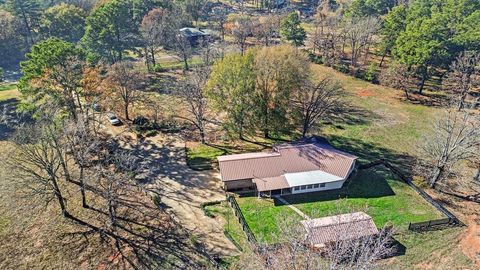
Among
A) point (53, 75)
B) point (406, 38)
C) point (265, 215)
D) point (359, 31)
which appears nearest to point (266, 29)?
point (359, 31)

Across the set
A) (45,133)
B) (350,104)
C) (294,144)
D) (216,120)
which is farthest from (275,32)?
(45,133)

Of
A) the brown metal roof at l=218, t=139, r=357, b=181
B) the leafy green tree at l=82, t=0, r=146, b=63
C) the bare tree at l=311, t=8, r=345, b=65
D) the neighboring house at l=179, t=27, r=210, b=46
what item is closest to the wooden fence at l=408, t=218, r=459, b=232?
the brown metal roof at l=218, t=139, r=357, b=181

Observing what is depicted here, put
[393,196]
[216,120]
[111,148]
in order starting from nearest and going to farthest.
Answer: [393,196]
[111,148]
[216,120]

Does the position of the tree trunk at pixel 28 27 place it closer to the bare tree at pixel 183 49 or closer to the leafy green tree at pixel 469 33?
the bare tree at pixel 183 49

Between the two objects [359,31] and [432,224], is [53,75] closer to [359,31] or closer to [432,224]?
[432,224]

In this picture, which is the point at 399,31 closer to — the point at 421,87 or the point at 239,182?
the point at 421,87

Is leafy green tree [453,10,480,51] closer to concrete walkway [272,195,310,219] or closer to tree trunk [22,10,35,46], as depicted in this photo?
concrete walkway [272,195,310,219]
